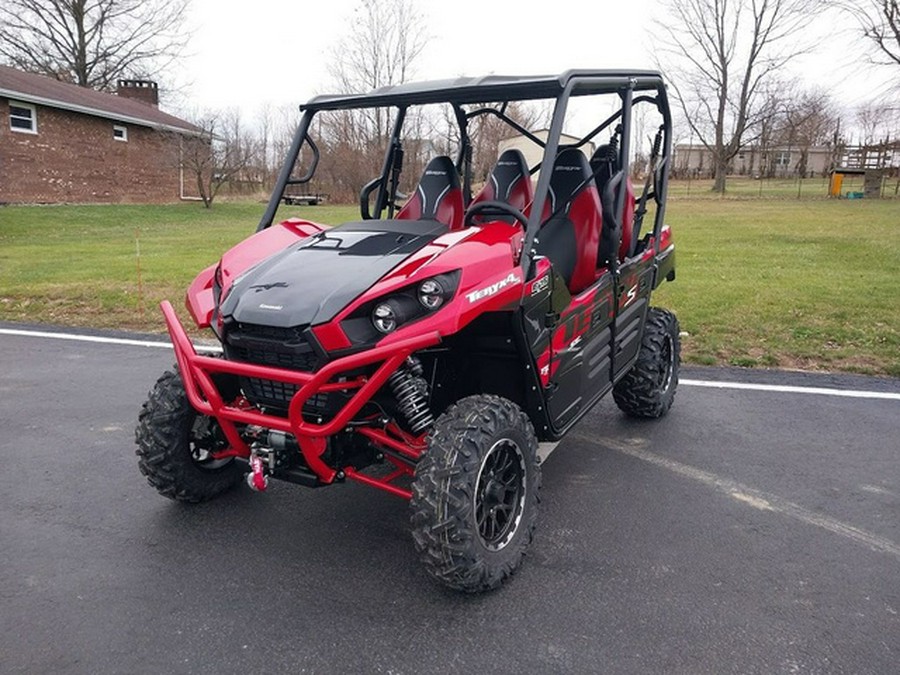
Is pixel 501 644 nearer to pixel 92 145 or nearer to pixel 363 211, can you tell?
pixel 363 211

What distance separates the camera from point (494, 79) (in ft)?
11.4

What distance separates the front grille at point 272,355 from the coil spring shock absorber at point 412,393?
0.28 m

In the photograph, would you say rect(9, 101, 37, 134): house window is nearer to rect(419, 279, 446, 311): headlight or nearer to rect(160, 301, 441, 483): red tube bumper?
rect(160, 301, 441, 483): red tube bumper

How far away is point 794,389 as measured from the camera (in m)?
5.57

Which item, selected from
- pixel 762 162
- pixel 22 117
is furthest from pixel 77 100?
pixel 762 162

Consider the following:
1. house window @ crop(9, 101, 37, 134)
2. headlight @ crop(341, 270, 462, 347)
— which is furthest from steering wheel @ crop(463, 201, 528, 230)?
house window @ crop(9, 101, 37, 134)

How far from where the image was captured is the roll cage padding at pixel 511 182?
13.7ft

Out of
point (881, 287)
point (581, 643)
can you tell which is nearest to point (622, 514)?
point (581, 643)

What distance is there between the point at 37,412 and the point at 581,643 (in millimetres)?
4020

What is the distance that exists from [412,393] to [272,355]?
1.80 ft

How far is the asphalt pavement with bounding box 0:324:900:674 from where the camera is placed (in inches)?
99.5

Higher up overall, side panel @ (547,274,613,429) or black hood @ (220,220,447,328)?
black hood @ (220,220,447,328)

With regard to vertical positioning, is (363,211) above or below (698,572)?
above

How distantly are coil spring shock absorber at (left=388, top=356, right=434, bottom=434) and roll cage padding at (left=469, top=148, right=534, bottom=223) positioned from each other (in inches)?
62.7
